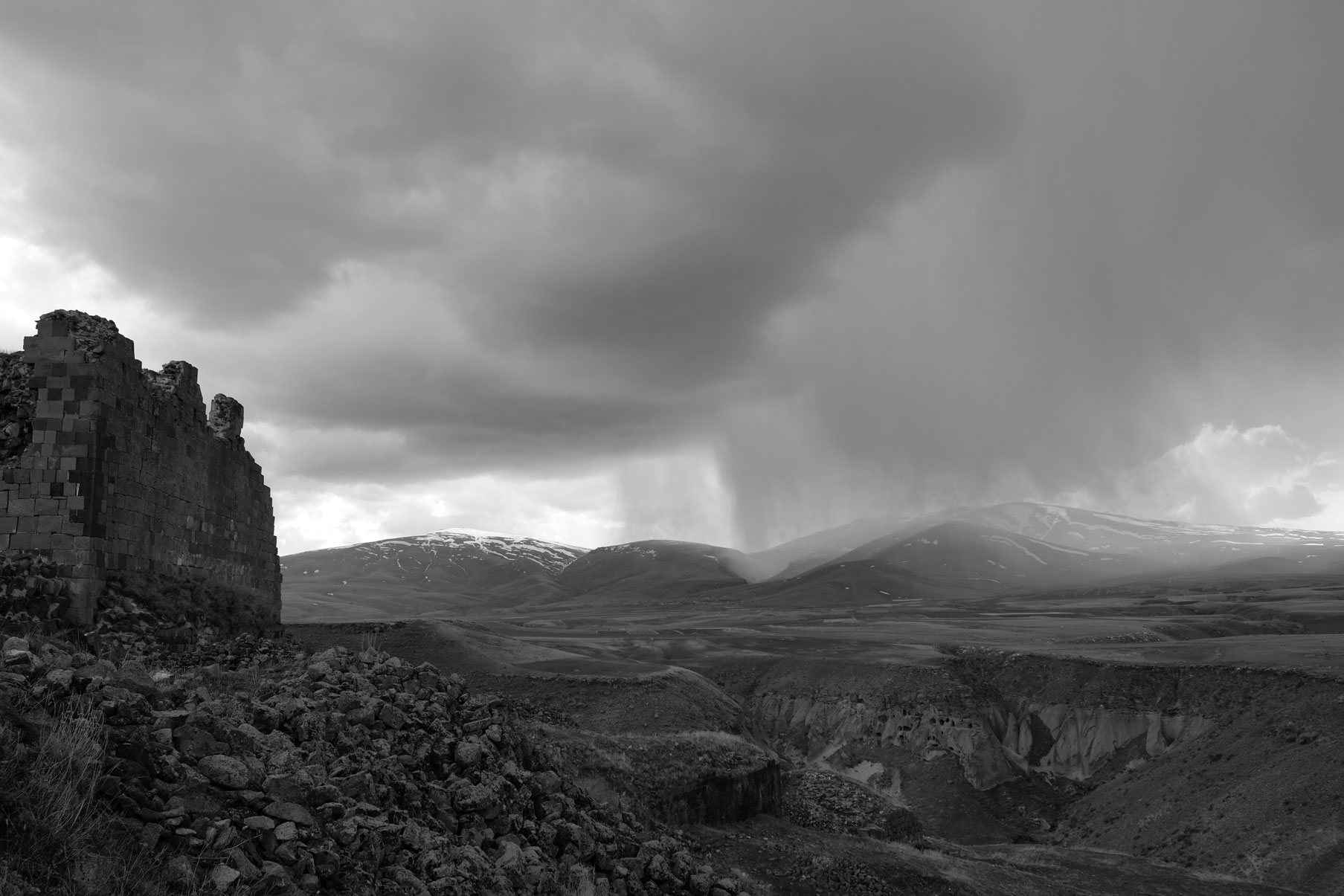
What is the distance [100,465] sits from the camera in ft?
72.0

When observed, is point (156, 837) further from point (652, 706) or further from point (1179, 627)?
point (1179, 627)

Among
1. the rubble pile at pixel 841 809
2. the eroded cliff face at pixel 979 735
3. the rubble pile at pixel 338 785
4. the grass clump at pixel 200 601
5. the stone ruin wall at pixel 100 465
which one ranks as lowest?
the eroded cliff face at pixel 979 735

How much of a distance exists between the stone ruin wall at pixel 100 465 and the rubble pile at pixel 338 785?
16.2ft

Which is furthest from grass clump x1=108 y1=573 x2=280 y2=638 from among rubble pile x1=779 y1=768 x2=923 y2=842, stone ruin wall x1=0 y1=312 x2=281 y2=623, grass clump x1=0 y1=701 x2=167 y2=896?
rubble pile x1=779 y1=768 x2=923 y2=842

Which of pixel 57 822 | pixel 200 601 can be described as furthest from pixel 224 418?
pixel 57 822

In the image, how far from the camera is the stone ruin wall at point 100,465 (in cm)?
2102

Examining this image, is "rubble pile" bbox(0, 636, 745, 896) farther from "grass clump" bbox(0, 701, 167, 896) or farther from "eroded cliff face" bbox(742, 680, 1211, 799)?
"eroded cliff face" bbox(742, 680, 1211, 799)

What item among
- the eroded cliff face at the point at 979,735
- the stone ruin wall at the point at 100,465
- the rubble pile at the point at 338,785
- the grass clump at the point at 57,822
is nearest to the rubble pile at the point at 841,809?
the rubble pile at the point at 338,785

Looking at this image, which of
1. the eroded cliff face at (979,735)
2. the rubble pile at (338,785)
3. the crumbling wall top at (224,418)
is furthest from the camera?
the eroded cliff face at (979,735)

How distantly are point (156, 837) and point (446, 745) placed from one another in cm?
670

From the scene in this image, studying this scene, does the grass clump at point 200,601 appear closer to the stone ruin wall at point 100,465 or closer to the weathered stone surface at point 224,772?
the stone ruin wall at point 100,465

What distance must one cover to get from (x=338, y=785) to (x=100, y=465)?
1510cm

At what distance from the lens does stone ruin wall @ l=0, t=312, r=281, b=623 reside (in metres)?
21.0

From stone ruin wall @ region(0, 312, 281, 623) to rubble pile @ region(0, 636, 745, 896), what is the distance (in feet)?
16.2
